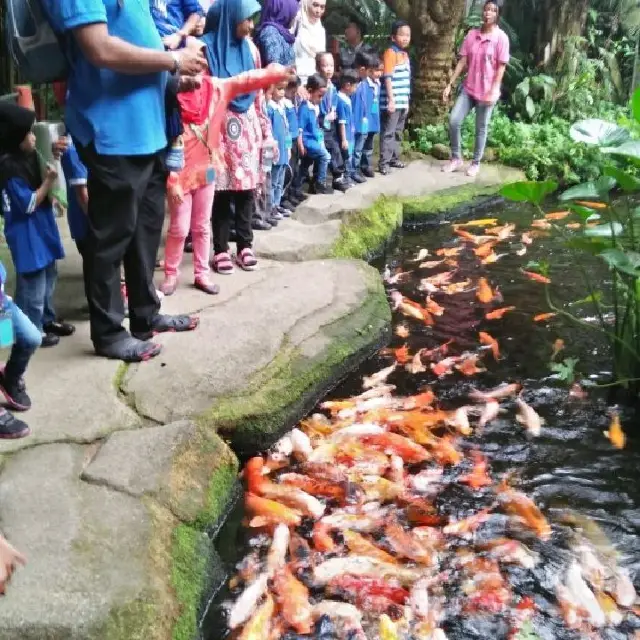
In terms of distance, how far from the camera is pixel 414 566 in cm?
312


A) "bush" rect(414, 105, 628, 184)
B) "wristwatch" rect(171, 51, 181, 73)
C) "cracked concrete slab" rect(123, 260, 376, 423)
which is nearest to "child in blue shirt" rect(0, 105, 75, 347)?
"cracked concrete slab" rect(123, 260, 376, 423)

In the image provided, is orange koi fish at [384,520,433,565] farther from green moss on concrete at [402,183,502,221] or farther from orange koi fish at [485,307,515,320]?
green moss on concrete at [402,183,502,221]

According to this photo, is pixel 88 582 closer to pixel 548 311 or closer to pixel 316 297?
pixel 316 297

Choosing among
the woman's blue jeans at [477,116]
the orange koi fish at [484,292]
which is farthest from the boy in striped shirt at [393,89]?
the orange koi fish at [484,292]

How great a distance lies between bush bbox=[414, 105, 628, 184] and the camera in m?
9.78

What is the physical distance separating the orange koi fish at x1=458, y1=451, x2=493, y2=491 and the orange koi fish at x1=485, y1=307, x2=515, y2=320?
2044mm

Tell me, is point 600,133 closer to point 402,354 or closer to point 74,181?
point 402,354

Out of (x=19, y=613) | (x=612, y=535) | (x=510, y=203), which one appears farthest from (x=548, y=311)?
(x=19, y=613)

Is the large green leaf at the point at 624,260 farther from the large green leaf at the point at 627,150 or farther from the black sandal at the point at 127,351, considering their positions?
the black sandal at the point at 127,351

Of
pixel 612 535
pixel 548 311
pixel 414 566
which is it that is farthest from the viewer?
pixel 548 311

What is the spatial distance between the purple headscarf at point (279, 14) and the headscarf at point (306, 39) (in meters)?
1.52

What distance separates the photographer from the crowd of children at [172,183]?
3.38 m

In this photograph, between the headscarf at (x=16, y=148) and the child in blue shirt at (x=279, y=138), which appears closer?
the headscarf at (x=16, y=148)

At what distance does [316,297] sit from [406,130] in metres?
6.51
